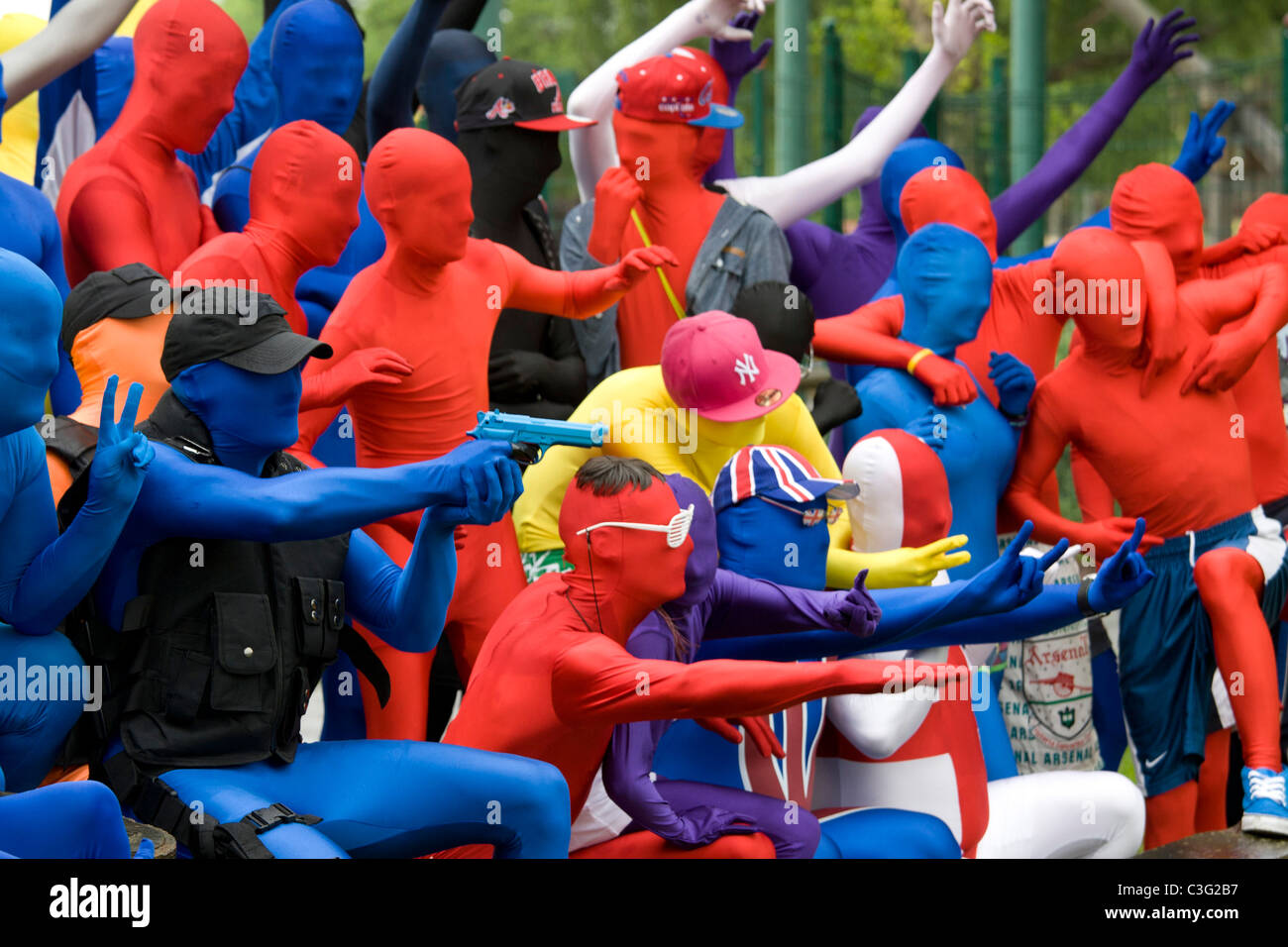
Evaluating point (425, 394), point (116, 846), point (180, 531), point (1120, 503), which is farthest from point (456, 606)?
point (1120, 503)

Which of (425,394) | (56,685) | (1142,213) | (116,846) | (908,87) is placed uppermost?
(908,87)

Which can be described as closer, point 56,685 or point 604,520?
point 56,685

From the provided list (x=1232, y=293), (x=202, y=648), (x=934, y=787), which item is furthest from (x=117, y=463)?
(x=1232, y=293)

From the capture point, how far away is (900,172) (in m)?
5.78

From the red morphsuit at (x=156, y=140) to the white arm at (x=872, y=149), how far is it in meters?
1.71

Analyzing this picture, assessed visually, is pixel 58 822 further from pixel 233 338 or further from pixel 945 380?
pixel 945 380

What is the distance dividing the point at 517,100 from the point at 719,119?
0.66 metres

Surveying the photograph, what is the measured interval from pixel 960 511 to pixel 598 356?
1134 millimetres

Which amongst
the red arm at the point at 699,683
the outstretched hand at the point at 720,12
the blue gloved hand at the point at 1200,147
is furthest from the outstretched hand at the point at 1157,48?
the red arm at the point at 699,683

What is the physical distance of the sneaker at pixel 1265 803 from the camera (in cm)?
450

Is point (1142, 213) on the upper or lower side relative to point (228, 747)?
upper

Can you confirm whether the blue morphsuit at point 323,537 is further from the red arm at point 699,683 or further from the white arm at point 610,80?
the white arm at point 610,80

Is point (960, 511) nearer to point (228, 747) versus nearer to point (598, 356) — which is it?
point (598, 356)

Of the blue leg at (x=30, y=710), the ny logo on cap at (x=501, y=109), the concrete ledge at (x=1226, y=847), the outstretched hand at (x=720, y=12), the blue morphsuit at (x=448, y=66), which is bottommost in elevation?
the concrete ledge at (x=1226, y=847)
